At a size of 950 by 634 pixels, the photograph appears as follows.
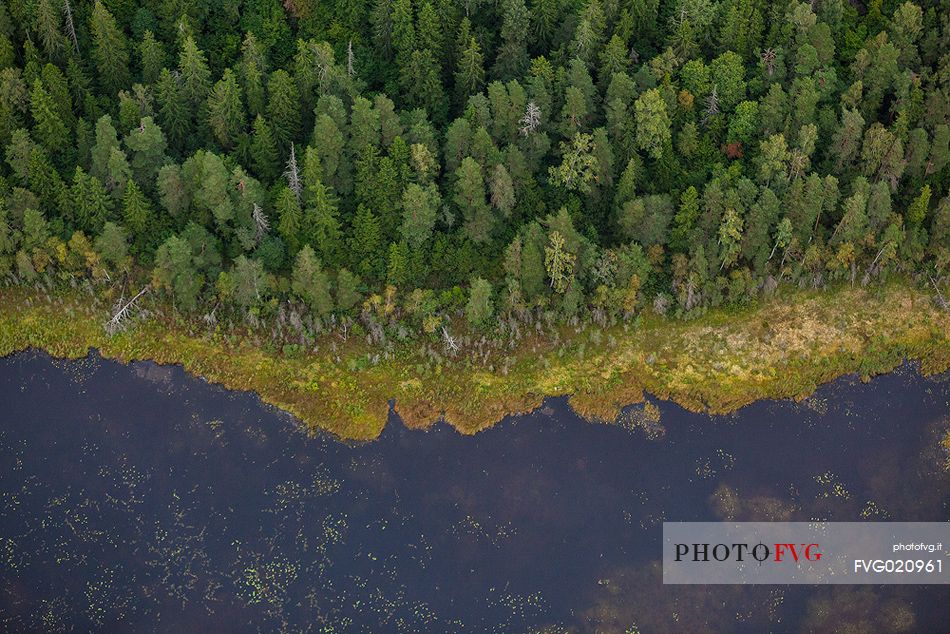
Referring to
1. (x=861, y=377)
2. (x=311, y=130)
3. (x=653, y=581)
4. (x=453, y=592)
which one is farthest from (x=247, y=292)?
(x=861, y=377)

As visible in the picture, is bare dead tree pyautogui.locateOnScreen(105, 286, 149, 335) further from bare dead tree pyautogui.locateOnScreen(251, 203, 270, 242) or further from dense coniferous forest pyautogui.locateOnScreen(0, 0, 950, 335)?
bare dead tree pyautogui.locateOnScreen(251, 203, 270, 242)

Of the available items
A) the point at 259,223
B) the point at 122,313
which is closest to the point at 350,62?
the point at 259,223

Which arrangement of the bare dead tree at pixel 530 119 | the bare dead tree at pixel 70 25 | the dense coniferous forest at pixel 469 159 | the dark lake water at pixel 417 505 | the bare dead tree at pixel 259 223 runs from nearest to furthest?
1. the dark lake water at pixel 417 505
2. the bare dead tree at pixel 259 223
3. the dense coniferous forest at pixel 469 159
4. the bare dead tree at pixel 530 119
5. the bare dead tree at pixel 70 25

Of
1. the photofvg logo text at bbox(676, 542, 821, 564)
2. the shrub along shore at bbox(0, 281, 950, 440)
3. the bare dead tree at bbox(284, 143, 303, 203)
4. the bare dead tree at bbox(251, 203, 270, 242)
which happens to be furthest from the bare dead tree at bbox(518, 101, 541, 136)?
the photofvg logo text at bbox(676, 542, 821, 564)

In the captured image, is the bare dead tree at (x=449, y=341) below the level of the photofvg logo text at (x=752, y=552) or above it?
above

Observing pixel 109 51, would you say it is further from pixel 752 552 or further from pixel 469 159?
pixel 752 552

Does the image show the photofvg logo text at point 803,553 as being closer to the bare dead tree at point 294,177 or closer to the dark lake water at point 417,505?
the dark lake water at point 417,505

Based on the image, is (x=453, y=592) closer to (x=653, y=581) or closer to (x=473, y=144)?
(x=653, y=581)

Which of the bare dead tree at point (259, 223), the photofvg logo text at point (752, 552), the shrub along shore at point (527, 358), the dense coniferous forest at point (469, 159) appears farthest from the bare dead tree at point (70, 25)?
the photofvg logo text at point (752, 552)
